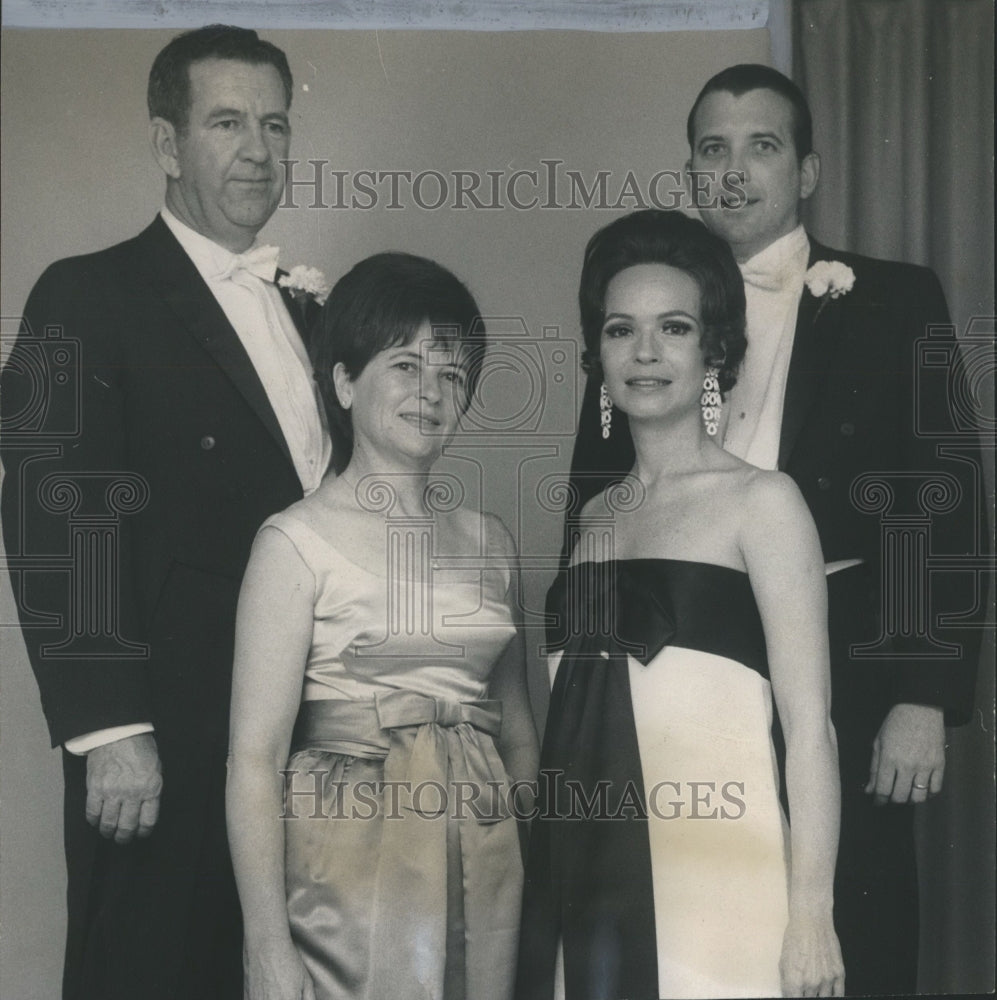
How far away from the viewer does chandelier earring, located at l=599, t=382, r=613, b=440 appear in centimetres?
286

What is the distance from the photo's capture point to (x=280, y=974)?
2678 millimetres

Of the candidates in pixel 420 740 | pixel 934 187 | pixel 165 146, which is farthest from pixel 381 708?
pixel 934 187

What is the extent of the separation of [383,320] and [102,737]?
3.21 ft

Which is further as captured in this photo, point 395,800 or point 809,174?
point 809,174

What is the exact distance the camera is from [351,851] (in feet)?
9.00

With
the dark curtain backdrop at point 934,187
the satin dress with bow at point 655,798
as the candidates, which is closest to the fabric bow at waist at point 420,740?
the satin dress with bow at point 655,798

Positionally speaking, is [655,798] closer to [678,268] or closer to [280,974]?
[280,974]

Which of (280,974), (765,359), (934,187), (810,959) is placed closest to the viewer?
(280,974)

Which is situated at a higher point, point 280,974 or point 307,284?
point 307,284

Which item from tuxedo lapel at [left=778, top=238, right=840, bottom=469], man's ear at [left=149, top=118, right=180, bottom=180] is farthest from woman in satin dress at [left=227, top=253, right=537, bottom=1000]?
tuxedo lapel at [left=778, top=238, right=840, bottom=469]

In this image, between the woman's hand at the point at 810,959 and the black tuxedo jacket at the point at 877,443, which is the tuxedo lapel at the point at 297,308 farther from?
the woman's hand at the point at 810,959

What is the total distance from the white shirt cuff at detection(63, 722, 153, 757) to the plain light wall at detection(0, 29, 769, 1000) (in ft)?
0.19

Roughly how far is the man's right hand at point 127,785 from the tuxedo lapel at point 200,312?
0.64 m

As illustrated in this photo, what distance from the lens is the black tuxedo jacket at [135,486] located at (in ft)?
9.09
